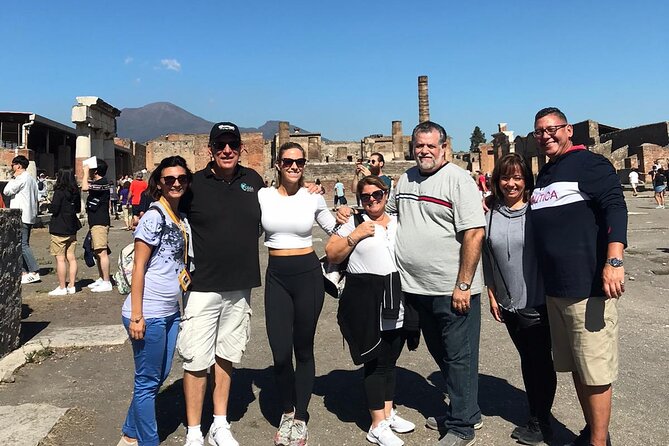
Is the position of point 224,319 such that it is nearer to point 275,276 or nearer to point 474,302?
point 275,276

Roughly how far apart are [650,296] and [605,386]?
15.2 feet

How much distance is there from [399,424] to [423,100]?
4989cm

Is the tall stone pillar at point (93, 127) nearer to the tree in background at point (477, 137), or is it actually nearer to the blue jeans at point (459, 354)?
the blue jeans at point (459, 354)

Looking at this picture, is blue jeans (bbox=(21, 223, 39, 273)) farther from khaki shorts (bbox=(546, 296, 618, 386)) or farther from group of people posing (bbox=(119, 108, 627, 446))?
khaki shorts (bbox=(546, 296, 618, 386))

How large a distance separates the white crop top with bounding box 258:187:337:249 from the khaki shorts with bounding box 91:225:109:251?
4.95 meters

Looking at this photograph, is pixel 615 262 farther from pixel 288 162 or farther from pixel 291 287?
pixel 288 162

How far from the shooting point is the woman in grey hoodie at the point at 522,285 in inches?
126

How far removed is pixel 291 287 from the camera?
10.7ft

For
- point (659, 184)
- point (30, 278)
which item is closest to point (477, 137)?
point (659, 184)

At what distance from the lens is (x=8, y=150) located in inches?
1020

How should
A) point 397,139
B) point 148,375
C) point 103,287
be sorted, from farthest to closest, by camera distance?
1. point 397,139
2. point 103,287
3. point 148,375

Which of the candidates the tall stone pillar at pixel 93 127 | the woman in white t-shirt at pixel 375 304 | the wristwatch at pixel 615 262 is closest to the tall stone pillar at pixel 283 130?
the tall stone pillar at pixel 93 127

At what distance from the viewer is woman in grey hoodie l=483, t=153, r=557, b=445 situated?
321 cm

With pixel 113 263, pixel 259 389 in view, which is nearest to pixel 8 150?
pixel 113 263
